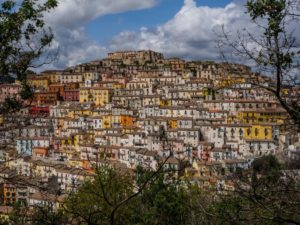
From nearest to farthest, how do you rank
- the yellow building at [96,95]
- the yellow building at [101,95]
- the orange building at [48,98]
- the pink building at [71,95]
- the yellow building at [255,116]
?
the yellow building at [255,116], the yellow building at [101,95], the yellow building at [96,95], the orange building at [48,98], the pink building at [71,95]

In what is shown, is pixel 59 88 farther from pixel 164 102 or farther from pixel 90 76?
pixel 164 102

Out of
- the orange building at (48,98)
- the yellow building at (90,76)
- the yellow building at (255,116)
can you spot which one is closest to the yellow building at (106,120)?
the yellow building at (255,116)

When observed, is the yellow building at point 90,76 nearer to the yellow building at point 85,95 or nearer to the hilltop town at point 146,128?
the hilltop town at point 146,128

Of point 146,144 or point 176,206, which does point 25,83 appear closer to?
point 176,206

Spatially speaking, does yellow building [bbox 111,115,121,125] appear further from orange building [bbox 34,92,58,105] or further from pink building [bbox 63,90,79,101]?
pink building [bbox 63,90,79,101]

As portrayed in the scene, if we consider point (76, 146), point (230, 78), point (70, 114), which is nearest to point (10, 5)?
point (230, 78)

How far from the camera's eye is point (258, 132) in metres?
45.8

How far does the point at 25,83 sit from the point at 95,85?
64825 mm

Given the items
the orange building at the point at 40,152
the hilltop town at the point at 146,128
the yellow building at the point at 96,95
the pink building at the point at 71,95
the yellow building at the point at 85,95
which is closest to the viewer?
the hilltop town at the point at 146,128

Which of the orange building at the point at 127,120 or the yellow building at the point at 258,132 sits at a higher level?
the orange building at the point at 127,120

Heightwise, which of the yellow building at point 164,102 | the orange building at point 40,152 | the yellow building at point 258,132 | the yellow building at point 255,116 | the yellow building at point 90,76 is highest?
the yellow building at point 90,76

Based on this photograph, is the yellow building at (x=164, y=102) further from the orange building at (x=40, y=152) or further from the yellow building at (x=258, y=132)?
the orange building at (x=40, y=152)

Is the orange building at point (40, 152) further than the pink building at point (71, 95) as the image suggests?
No

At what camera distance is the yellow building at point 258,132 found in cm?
4554
